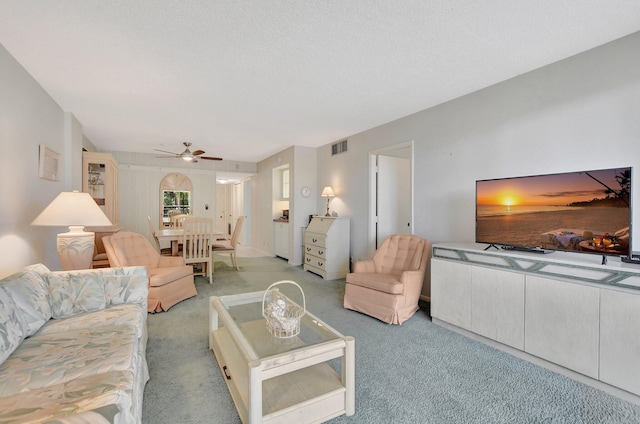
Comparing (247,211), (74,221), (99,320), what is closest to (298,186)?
(247,211)

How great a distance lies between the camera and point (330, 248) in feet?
15.6

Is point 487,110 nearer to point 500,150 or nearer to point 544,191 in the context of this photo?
point 500,150

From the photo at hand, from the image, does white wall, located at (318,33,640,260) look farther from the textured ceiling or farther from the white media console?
the white media console

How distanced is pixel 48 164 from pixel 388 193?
442cm

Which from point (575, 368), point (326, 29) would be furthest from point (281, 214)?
point (575, 368)

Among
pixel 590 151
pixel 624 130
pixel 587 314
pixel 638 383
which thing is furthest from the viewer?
pixel 590 151

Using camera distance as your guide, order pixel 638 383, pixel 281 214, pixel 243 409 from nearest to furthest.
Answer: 1. pixel 243 409
2. pixel 638 383
3. pixel 281 214

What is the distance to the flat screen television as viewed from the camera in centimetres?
195

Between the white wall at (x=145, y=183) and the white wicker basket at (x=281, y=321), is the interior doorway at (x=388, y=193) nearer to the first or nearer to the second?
the white wicker basket at (x=281, y=321)

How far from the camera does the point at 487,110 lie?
2982 mm

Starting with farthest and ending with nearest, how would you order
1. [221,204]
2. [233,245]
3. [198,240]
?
[221,204]
[233,245]
[198,240]

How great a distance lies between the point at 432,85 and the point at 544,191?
1442mm

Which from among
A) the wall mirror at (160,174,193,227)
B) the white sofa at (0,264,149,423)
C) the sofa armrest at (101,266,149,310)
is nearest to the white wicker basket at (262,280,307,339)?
the white sofa at (0,264,149,423)

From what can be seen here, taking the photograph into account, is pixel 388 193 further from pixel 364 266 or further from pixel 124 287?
pixel 124 287
